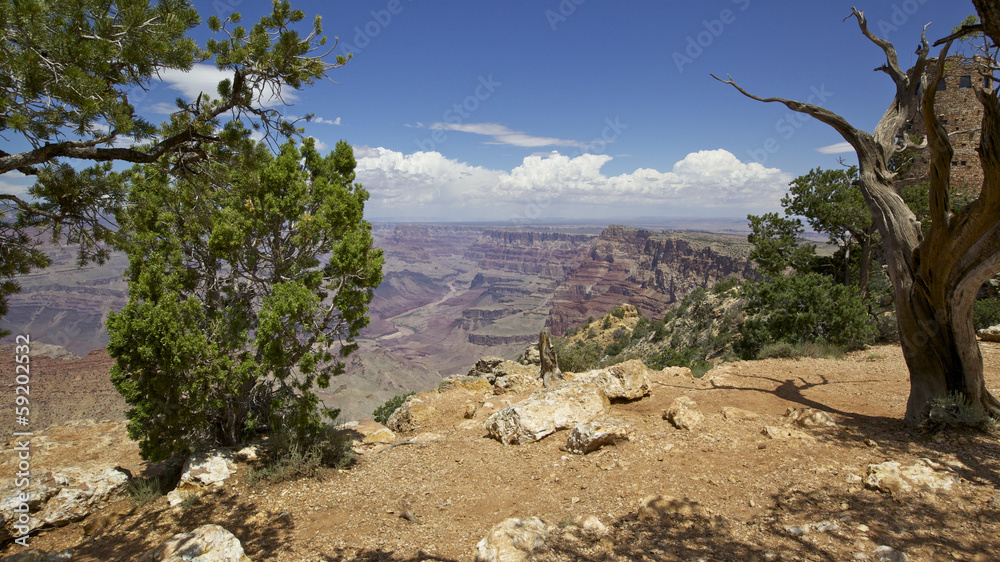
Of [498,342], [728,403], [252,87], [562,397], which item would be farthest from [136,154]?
[498,342]

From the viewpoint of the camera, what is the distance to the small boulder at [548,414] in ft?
24.9

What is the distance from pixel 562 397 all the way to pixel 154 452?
669 cm

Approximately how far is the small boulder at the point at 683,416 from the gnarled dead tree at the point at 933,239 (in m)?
2.95

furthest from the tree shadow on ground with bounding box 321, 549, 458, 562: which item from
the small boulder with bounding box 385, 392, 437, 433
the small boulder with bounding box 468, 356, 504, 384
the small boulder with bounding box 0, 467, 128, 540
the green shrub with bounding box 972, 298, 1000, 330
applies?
the green shrub with bounding box 972, 298, 1000, 330

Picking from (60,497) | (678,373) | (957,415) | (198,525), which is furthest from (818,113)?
(60,497)

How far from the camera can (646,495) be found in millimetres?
5277

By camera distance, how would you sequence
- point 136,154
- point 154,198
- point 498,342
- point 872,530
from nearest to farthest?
point 872,530
point 136,154
point 154,198
point 498,342

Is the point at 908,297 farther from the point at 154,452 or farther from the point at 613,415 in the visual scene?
the point at 154,452

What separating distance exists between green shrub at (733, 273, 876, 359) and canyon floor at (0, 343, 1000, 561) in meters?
4.83

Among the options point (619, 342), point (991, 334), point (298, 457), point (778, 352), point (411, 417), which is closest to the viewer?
point (298, 457)

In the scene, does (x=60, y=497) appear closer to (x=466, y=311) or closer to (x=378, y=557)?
(x=378, y=557)

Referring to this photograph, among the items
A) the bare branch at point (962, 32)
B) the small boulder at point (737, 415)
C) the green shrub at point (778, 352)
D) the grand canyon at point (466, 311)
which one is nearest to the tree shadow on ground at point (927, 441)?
the small boulder at point (737, 415)

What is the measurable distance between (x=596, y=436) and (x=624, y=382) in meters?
2.48

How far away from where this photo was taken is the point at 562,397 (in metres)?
8.12
